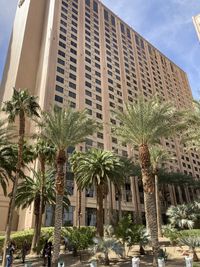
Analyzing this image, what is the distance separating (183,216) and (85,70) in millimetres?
39975

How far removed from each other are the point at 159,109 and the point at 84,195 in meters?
29.5

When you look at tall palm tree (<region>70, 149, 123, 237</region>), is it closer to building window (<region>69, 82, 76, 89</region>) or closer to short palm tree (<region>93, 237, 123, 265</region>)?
short palm tree (<region>93, 237, 123, 265</region>)

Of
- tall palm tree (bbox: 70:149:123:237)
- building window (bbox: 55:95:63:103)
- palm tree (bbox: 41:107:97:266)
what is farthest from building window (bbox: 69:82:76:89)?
palm tree (bbox: 41:107:97:266)

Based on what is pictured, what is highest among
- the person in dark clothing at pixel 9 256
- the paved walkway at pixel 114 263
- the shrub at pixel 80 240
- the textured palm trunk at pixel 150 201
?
the textured palm trunk at pixel 150 201

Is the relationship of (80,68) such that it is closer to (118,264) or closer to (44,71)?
(44,71)

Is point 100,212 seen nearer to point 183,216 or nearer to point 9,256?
point 9,256

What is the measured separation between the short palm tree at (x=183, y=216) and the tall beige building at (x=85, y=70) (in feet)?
46.6

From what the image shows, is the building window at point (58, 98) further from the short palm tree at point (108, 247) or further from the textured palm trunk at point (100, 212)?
the short palm tree at point (108, 247)

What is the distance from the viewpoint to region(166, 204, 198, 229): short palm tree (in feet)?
119

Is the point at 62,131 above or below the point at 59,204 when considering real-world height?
above

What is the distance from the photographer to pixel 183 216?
3719 centimetres

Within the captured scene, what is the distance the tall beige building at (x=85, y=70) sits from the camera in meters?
50.3

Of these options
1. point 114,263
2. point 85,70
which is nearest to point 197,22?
point 85,70

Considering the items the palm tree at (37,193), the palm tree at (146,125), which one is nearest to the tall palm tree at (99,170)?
the palm tree at (37,193)
